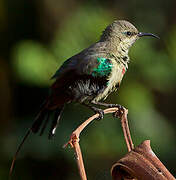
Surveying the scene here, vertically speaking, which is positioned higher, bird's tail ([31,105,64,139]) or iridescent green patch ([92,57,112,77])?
iridescent green patch ([92,57,112,77])

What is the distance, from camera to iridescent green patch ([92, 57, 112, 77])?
10.6ft

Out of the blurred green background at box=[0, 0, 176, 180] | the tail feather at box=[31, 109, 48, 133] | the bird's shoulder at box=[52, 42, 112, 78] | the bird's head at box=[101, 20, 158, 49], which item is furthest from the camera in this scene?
the blurred green background at box=[0, 0, 176, 180]

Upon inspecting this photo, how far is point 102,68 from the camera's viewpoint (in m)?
3.24

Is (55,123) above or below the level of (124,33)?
below

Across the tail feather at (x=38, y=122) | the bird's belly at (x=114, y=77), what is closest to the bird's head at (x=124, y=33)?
the bird's belly at (x=114, y=77)

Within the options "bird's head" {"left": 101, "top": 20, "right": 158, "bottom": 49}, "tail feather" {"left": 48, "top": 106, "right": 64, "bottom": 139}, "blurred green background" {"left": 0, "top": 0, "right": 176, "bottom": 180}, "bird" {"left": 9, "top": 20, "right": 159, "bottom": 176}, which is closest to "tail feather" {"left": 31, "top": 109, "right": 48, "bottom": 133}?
"bird" {"left": 9, "top": 20, "right": 159, "bottom": 176}

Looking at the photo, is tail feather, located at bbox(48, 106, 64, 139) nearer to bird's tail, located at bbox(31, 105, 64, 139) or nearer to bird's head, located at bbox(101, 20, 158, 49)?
bird's tail, located at bbox(31, 105, 64, 139)

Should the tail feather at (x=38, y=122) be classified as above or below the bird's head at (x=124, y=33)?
below

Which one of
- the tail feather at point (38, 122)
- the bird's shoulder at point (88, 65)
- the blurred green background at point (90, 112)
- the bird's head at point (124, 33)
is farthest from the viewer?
the blurred green background at point (90, 112)

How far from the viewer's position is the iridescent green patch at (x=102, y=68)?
10.6 feet

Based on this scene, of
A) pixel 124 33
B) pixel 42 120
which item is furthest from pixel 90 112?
pixel 42 120

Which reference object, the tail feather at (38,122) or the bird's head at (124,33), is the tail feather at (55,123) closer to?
the tail feather at (38,122)

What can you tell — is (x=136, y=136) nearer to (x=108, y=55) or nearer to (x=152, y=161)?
(x=108, y=55)

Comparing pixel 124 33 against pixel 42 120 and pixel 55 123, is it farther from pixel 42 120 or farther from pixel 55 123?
pixel 42 120
